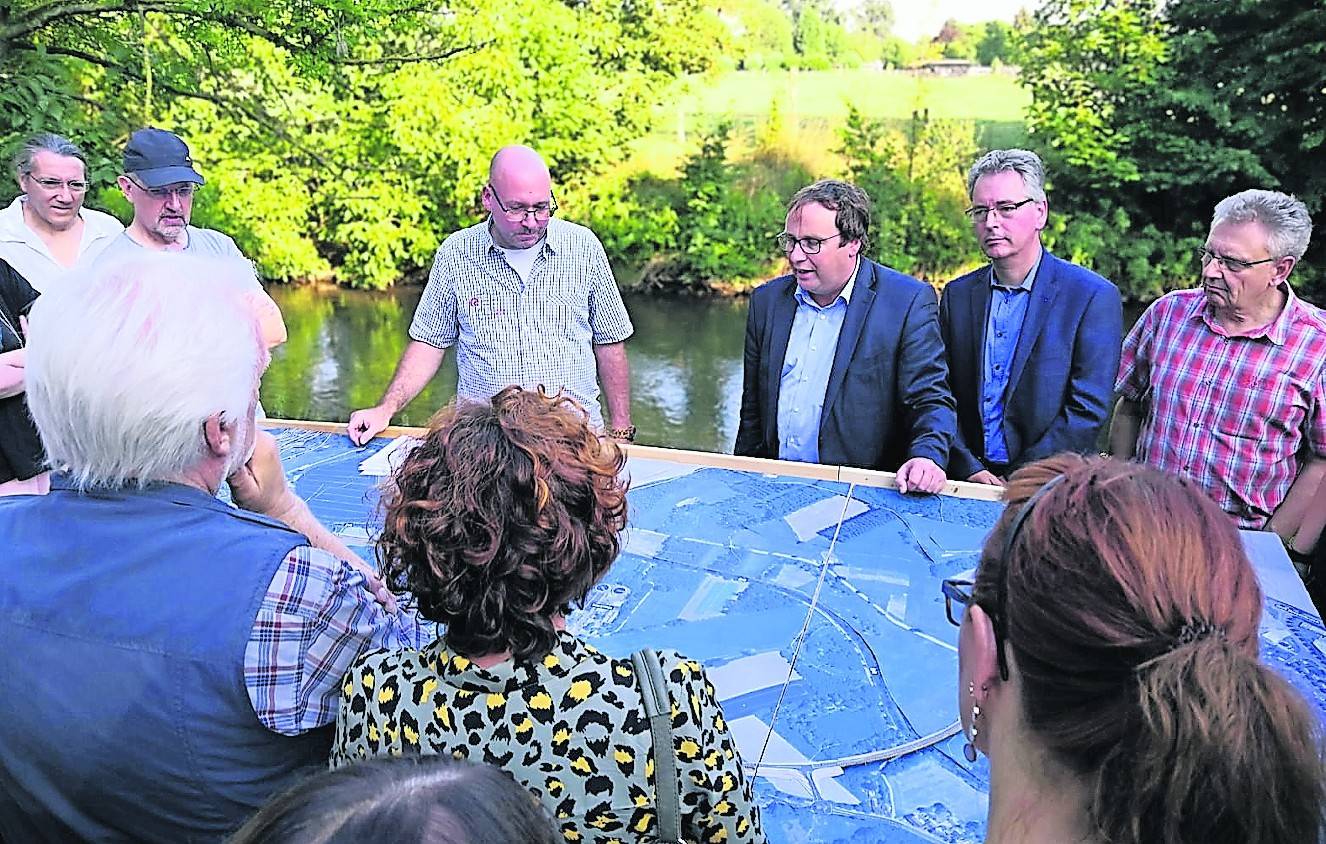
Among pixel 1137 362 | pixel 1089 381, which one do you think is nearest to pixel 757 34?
pixel 1137 362

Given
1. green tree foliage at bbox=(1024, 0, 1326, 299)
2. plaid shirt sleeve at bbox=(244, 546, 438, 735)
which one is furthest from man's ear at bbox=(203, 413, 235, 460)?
green tree foliage at bbox=(1024, 0, 1326, 299)

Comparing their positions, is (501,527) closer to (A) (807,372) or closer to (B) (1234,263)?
(A) (807,372)

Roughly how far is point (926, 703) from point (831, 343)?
5.49ft

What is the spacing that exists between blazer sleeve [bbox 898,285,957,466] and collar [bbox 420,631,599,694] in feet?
6.94

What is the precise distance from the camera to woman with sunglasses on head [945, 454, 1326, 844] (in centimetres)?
87

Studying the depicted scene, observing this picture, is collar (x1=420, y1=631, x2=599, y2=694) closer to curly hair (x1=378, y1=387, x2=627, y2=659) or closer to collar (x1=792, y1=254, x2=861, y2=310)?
curly hair (x1=378, y1=387, x2=627, y2=659)

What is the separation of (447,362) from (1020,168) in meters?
10.0

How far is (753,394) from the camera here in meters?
3.52

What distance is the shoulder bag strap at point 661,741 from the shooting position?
1223mm

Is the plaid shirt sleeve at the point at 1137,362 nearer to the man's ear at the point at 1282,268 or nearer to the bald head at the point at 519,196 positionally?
the man's ear at the point at 1282,268

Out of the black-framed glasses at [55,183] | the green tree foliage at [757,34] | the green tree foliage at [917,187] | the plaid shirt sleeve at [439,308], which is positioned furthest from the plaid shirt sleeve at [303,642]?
the green tree foliage at [757,34]

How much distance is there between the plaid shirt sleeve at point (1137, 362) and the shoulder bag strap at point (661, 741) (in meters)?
2.56

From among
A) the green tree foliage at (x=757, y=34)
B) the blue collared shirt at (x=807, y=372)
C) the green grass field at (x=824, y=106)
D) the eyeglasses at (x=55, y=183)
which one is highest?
the green tree foliage at (x=757, y=34)

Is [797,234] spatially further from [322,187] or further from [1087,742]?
[322,187]
